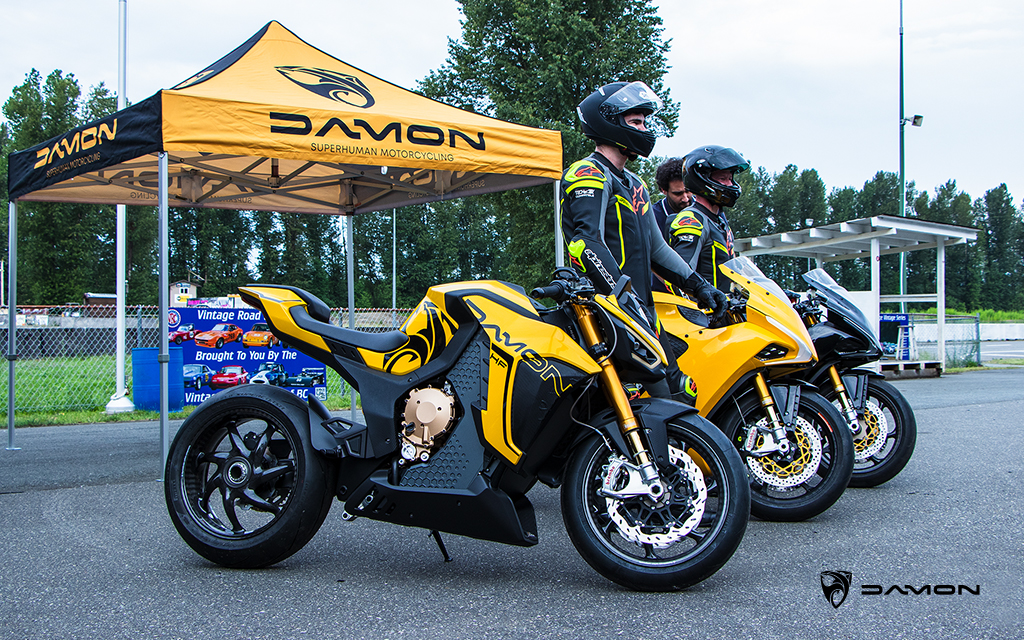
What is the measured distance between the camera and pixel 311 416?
335 centimetres

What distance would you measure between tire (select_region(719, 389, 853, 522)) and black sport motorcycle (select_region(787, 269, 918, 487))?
2.23ft

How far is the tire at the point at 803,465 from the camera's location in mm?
3871

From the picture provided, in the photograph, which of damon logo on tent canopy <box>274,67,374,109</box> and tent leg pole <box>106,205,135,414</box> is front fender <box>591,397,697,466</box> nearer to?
damon logo on tent canopy <box>274,67,374,109</box>

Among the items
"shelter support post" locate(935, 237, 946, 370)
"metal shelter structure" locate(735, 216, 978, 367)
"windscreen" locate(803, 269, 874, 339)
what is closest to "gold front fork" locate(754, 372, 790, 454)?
"windscreen" locate(803, 269, 874, 339)

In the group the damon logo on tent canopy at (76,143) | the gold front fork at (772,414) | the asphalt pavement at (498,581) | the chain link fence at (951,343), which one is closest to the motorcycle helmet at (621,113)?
the gold front fork at (772,414)

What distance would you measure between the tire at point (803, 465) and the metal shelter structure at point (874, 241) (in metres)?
10.5

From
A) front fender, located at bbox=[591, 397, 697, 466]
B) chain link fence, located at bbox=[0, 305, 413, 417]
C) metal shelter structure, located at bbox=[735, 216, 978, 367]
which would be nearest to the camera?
front fender, located at bbox=[591, 397, 697, 466]

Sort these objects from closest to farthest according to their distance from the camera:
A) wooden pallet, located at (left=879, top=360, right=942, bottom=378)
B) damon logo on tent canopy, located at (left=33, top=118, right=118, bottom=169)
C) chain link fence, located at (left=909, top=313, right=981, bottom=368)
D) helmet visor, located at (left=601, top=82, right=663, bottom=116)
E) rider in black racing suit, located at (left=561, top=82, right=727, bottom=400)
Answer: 1. rider in black racing suit, located at (left=561, top=82, right=727, bottom=400)
2. helmet visor, located at (left=601, top=82, right=663, bottom=116)
3. damon logo on tent canopy, located at (left=33, top=118, right=118, bottom=169)
4. wooden pallet, located at (left=879, top=360, right=942, bottom=378)
5. chain link fence, located at (left=909, top=313, right=981, bottom=368)

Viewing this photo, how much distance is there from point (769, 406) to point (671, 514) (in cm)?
134

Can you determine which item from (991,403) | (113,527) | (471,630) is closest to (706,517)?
(471,630)

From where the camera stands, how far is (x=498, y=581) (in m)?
3.09

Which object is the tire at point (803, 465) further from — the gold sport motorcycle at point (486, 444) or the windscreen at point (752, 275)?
the gold sport motorcycle at point (486, 444)

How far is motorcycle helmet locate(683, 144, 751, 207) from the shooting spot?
4.63 metres

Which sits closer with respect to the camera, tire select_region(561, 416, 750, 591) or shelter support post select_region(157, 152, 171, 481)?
tire select_region(561, 416, 750, 591)
